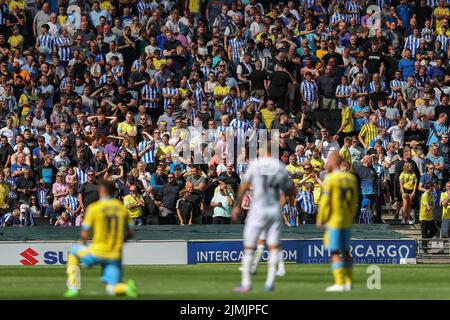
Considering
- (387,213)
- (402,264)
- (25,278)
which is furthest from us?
(387,213)

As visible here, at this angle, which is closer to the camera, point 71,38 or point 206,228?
point 206,228

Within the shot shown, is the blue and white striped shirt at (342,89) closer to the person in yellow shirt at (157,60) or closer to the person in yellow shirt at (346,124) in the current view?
the person in yellow shirt at (346,124)

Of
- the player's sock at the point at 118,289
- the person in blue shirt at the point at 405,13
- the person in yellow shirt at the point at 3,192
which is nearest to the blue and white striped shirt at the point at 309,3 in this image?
the person in blue shirt at the point at 405,13

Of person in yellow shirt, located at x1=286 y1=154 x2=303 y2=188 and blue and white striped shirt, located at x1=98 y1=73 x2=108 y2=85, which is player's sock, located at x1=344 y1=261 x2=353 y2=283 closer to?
person in yellow shirt, located at x1=286 y1=154 x2=303 y2=188

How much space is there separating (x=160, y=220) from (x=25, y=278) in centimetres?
875

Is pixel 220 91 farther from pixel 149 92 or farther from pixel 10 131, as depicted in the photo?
pixel 10 131

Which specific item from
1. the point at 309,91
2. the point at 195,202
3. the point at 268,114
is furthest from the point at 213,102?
the point at 195,202

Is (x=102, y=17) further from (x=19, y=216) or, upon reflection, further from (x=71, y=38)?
(x=19, y=216)

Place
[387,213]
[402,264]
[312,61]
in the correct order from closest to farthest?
[402,264]
[387,213]
[312,61]

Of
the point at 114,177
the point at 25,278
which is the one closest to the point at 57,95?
the point at 114,177

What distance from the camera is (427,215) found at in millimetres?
31516

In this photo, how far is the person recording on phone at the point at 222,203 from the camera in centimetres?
3094

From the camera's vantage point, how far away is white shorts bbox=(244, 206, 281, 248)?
17.9 meters

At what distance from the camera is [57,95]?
34812 millimetres
